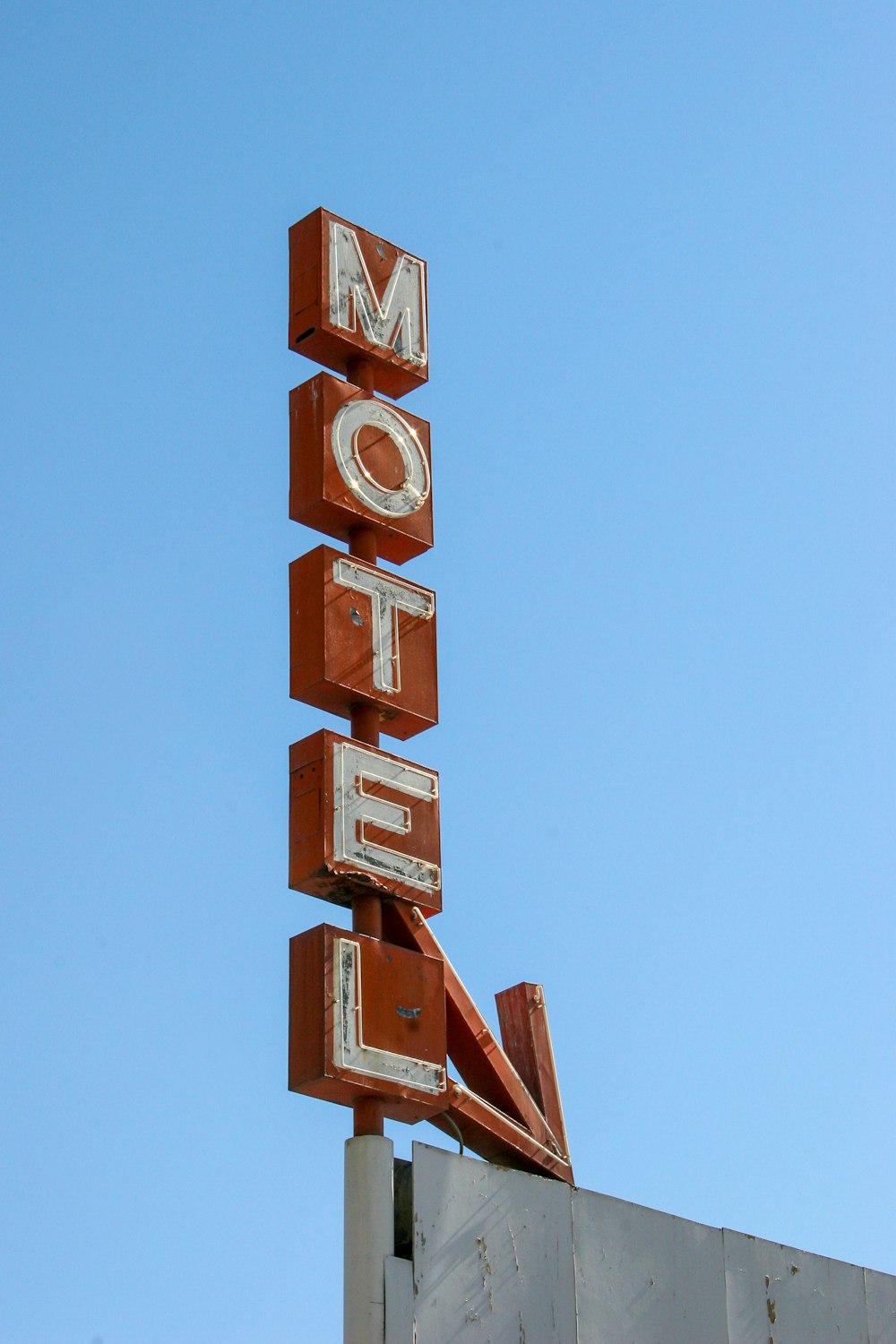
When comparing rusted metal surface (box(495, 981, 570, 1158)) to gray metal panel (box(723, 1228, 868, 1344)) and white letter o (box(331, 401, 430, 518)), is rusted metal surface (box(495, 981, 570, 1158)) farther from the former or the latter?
white letter o (box(331, 401, 430, 518))

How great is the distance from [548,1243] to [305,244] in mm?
7192

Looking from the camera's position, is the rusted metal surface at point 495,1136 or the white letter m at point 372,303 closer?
the rusted metal surface at point 495,1136

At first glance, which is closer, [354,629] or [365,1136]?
[365,1136]

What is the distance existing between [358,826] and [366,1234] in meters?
2.57

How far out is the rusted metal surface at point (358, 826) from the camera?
13.9 metres

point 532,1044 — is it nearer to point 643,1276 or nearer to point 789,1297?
point 643,1276

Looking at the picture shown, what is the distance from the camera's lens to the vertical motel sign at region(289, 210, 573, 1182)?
1357cm

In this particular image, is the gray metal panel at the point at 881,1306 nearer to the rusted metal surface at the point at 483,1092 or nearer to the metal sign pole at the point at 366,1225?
the rusted metal surface at the point at 483,1092

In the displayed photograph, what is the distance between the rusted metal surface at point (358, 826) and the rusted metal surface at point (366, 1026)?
1.32 ft

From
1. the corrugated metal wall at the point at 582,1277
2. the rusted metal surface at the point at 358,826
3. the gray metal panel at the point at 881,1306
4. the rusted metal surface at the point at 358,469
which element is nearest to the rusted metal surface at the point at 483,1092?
the rusted metal surface at the point at 358,826

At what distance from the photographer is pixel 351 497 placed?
50.1 feet

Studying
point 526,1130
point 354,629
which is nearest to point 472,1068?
point 526,1130

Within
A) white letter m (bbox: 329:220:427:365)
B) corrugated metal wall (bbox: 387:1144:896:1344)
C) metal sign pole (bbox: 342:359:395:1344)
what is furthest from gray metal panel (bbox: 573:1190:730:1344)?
white letter m (bbox: 329:220:427:365)

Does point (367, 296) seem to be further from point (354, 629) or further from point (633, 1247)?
point (633, 1247)
